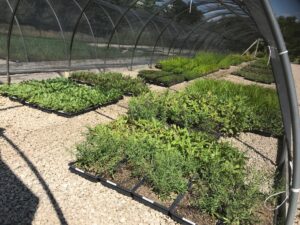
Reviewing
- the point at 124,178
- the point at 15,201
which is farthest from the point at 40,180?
the point at 124,178

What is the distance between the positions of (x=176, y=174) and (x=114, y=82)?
523cm

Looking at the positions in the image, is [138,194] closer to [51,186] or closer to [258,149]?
[51,186]

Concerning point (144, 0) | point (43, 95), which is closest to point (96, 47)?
point (144, 0)

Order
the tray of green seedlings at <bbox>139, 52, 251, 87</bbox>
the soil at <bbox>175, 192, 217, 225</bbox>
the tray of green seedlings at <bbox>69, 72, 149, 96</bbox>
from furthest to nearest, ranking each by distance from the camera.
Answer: the tray of green seedlings at <bbox>139, 52, 251, 87</bbox>
the tray of green seedlings at <bbox>69, 72, 149, 96</bbox>
the soil at <bbox>175, 192, 217, 225</bbox>

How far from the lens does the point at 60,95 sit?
636cm

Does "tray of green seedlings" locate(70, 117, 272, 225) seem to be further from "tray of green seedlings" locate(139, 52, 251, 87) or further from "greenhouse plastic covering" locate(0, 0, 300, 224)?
"tray of green seedlings" locate(139, 52, 251, 87)

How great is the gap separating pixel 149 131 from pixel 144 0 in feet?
30.1

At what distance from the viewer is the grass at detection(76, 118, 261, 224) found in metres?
3.18

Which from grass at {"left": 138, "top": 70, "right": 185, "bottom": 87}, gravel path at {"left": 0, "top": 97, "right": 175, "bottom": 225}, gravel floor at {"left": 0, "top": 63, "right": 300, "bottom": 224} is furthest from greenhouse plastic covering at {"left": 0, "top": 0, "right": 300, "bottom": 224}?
gravel path at {"left": 0, "top": 97, "right": 175, "bottom": 225}

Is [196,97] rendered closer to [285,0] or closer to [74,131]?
[74,131]

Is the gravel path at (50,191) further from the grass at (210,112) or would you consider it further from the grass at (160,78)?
the grass at (160,78)

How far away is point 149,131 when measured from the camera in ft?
15.7

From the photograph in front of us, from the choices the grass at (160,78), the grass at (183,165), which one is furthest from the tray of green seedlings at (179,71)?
the grass at (183,165)

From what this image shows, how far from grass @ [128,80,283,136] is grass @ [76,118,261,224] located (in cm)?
118
